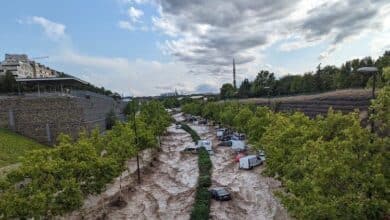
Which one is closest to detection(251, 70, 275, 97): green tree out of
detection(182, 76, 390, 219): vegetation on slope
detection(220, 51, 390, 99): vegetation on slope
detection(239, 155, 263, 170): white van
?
detection(220, 51, 390, 99): vegetation on slope

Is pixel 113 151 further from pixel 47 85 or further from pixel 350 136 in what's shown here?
pixel 47 85

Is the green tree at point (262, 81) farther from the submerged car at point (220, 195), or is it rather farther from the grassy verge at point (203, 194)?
the submerged car at point (220, 195)

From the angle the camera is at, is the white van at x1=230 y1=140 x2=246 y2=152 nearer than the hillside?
No

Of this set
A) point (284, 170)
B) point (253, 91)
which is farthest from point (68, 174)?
point (253, 91)

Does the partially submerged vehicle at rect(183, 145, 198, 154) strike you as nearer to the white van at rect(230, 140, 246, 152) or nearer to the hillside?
the white van at rect(230, 140, 246, 152)

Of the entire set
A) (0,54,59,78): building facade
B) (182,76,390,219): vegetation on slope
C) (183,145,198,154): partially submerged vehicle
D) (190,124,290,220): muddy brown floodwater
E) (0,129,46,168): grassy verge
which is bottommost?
(190,124,290,220): muddy brown floodwater

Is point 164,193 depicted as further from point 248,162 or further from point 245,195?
point 248,162

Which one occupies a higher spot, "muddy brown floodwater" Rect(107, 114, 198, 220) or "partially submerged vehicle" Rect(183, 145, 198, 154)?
"partially submerged vehicle" Rect(183, 145, 198, 154)
